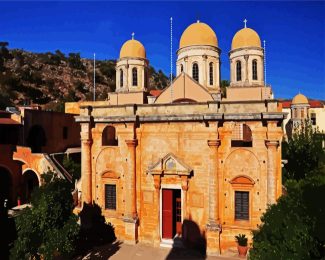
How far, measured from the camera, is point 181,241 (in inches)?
605

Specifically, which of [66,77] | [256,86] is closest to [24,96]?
[66,77]

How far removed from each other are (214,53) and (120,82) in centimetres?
961

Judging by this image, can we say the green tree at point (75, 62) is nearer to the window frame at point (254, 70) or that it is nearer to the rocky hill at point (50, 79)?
the rocky hill at point (50, 79)

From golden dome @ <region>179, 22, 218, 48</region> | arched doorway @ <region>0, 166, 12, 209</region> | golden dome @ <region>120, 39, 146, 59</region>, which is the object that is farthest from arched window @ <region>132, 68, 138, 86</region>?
arched doorway @ <region>0, 166, 12, 209</region>

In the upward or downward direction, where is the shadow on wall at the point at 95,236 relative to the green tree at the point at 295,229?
downward

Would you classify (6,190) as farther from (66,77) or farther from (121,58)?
(66,77)

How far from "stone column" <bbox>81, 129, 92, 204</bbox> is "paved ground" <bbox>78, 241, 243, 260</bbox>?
3.19 meters

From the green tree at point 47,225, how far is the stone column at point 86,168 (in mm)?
3205

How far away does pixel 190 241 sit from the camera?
1526 cm

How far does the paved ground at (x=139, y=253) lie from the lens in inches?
561

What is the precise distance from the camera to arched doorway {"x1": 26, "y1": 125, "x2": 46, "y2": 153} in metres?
26.7

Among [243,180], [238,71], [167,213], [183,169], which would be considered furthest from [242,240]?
[238,71]

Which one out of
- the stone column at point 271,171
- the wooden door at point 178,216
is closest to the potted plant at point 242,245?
the stone column at point 271,171

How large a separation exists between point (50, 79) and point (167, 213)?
211 ft
